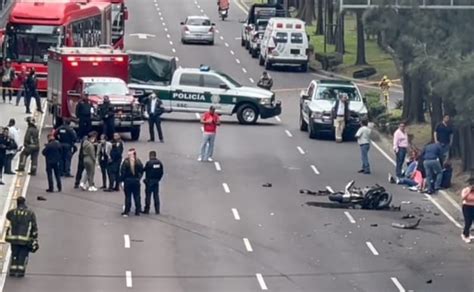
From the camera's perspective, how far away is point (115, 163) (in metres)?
35.8

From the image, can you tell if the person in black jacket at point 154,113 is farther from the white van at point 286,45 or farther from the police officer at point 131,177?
the white van at point 286,45

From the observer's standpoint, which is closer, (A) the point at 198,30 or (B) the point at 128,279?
(B) the point at 128,279

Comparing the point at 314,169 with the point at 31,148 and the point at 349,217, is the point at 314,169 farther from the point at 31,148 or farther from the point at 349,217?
the point at 31,148

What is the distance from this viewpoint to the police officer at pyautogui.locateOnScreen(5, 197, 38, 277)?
88.3 ft

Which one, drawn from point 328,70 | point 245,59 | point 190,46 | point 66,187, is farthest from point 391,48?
point 190,46

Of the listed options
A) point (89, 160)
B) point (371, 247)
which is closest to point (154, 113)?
point (89, 160)

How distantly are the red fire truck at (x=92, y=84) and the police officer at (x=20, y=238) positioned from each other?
16.1 metres

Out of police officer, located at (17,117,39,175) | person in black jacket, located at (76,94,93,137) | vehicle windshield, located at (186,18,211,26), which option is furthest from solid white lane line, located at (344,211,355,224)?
vehicle windshield, located at (186,18,211,26)

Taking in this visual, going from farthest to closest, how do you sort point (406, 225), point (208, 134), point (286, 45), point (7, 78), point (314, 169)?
point (286, 45) < point (7, 78) < point (314, 169) < point (208, 134) < point (406, 225)

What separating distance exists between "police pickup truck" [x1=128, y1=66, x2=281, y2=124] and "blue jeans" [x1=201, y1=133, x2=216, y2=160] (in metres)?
8.02

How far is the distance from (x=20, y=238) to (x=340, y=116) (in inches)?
781

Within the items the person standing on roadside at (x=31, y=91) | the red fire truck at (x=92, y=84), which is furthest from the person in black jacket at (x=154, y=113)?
the person standing on roadside at (x=31, y=91)

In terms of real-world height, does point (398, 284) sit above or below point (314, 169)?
above

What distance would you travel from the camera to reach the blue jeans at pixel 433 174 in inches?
1464
